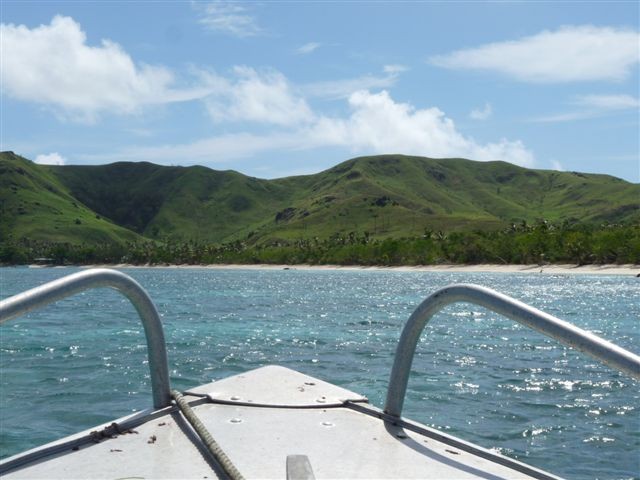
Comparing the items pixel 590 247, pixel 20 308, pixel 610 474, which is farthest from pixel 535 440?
pixel 590 247

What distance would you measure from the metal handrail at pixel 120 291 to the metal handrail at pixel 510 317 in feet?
4.96

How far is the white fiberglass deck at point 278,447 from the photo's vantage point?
3.55 metres

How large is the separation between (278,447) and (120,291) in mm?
1300

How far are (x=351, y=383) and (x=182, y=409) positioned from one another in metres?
13.1

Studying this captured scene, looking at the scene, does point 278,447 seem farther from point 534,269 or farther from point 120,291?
point 534,269

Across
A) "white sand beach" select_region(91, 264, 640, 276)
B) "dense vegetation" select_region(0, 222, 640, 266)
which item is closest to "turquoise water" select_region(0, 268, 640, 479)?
"white sand beach" select_region(91, 264, 640, 276)

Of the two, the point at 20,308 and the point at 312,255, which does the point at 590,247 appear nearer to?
the point at 312,255

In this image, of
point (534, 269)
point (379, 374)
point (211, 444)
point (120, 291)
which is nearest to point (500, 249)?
point (534, 269)

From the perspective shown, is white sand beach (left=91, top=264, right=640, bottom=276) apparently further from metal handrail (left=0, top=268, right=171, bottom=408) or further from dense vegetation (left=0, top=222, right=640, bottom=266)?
metal handrail (left=0, top=268, right=171, bottom=408)

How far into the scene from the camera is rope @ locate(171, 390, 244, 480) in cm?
326

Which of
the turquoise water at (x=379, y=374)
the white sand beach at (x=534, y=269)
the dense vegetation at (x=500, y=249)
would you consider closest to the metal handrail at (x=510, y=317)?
the turquoise water at (x=379, y=374)

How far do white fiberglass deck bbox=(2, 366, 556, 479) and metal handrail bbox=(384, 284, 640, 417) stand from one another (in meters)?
0.35

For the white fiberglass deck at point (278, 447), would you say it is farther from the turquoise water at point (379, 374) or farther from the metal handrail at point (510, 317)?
the turquoise water at point (379, 374)

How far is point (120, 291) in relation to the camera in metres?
4.13
